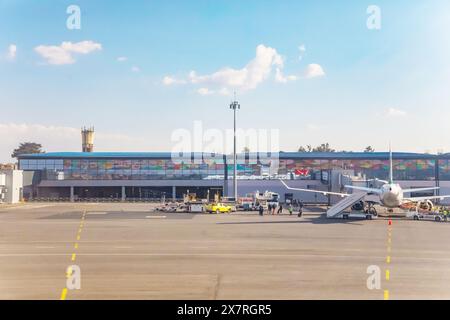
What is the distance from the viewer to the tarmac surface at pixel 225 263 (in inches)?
742

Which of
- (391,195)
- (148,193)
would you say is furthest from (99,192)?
(391,195)

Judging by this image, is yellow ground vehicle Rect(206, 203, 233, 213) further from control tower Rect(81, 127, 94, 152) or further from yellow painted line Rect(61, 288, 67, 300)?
control tower Rect(81, 127, 94, 152)

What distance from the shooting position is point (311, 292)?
1866cm

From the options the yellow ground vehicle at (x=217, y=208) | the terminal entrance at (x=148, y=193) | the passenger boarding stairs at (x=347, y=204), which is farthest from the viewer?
the terminal entrance at (x=148, y=193)

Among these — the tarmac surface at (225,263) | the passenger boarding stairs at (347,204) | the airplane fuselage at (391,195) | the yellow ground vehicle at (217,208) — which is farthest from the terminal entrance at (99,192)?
the airplane fuselage at (391,195)

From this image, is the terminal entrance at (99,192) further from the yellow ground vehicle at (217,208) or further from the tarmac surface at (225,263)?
the tarmac surface at (225,263)

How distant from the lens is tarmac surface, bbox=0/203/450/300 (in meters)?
18.8

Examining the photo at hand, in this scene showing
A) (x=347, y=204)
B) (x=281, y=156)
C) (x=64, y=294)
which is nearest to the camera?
(x=64, y=294)

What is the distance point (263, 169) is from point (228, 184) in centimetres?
1035

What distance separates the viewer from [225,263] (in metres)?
25.0

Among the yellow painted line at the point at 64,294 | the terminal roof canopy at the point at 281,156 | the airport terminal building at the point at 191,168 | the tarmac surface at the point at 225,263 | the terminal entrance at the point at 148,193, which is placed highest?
the terminal roof canopy at the point at 281,156

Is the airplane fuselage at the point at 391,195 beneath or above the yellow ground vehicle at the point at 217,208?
above

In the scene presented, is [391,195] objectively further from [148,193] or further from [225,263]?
[148,193]

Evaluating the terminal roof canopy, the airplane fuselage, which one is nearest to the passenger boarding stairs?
the airplane fuselage
